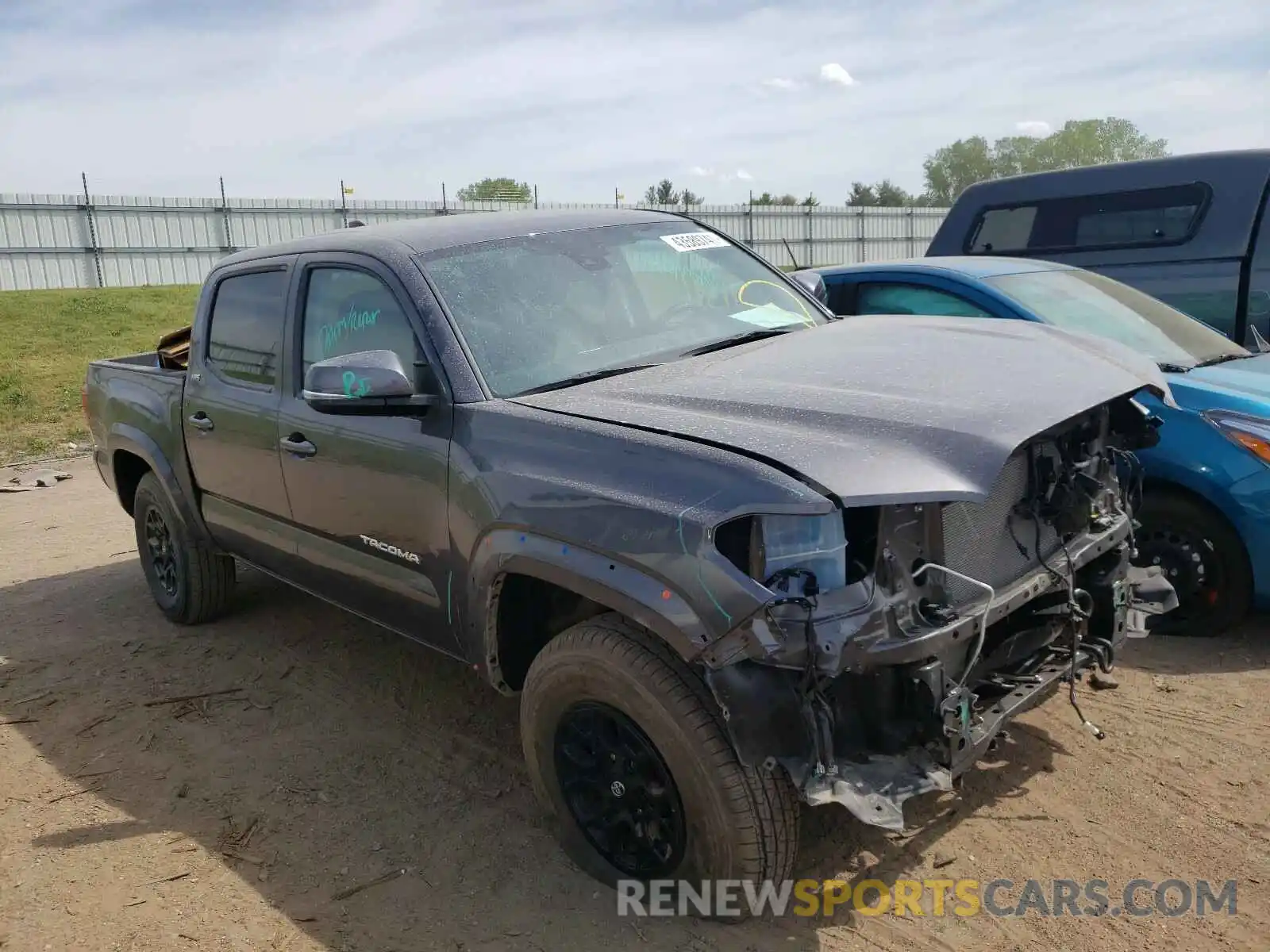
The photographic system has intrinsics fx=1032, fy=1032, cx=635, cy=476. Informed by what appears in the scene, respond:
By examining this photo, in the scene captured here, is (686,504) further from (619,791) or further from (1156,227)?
(1156,227)

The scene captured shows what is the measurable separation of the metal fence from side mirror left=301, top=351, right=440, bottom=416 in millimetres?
15922

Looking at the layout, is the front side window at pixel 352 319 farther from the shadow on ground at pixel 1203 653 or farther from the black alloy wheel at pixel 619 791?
the shadow on ground at pixel 1203 653

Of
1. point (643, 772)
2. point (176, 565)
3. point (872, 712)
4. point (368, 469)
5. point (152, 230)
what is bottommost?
point (176, 565)

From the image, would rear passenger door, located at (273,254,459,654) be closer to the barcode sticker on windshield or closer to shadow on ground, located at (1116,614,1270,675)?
the barcode sticker on windshield

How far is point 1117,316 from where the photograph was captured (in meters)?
5.26

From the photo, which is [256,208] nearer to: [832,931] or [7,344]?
[7,344]

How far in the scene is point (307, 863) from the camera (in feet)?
10.9

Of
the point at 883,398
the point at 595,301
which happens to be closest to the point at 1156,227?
the point at 595,301

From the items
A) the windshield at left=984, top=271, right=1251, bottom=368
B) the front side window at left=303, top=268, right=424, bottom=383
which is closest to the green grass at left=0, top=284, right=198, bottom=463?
the front side window at left=303, top=268, right=424, bottom=383

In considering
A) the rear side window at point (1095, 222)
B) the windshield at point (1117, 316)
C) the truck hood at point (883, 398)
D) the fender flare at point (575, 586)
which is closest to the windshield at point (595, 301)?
the truck hood at point (883, 398)

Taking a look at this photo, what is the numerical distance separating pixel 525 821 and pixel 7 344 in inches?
641

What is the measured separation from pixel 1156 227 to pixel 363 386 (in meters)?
5.80

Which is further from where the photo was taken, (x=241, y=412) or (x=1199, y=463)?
(x=241, y=412)

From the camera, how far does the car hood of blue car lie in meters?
4.30
